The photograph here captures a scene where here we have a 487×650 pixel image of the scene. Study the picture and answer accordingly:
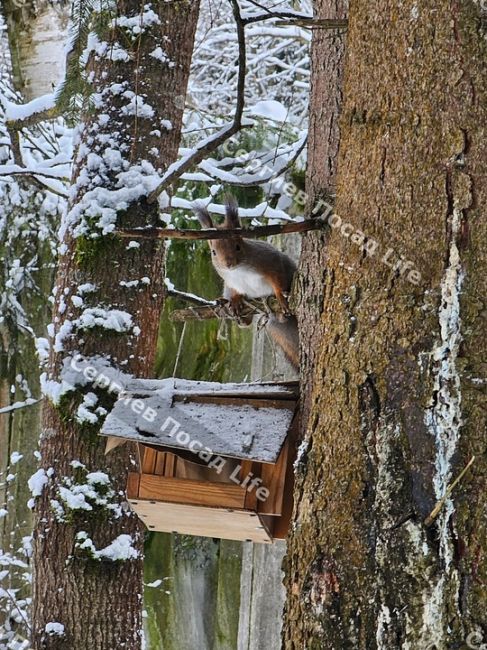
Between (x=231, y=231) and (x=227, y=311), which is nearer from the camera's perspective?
(x=231, y=231)

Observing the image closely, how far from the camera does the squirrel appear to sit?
8.98 ft

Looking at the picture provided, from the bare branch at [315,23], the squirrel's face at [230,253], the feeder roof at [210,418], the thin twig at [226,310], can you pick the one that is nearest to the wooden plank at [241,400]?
the feeder roof at [210,418]

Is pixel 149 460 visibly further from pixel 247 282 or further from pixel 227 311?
pixel 247 282

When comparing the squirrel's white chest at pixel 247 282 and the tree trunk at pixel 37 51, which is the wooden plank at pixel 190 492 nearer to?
the squirrel's white chest at pixel 247 282

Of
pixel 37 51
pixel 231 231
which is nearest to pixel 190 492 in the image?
pixel 231 231

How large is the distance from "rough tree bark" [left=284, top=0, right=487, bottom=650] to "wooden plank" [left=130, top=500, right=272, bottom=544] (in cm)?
53

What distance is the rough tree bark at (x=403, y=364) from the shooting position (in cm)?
136

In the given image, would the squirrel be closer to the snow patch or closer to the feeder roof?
the feeder roof

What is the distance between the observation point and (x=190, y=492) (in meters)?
2.13

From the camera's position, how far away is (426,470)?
139 centimetres

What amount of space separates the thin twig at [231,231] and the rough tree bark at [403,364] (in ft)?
0.64

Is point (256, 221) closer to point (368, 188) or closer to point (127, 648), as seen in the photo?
point (127, 648)

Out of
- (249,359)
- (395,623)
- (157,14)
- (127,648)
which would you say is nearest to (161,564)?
(249,359)

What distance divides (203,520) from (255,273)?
109 cm
